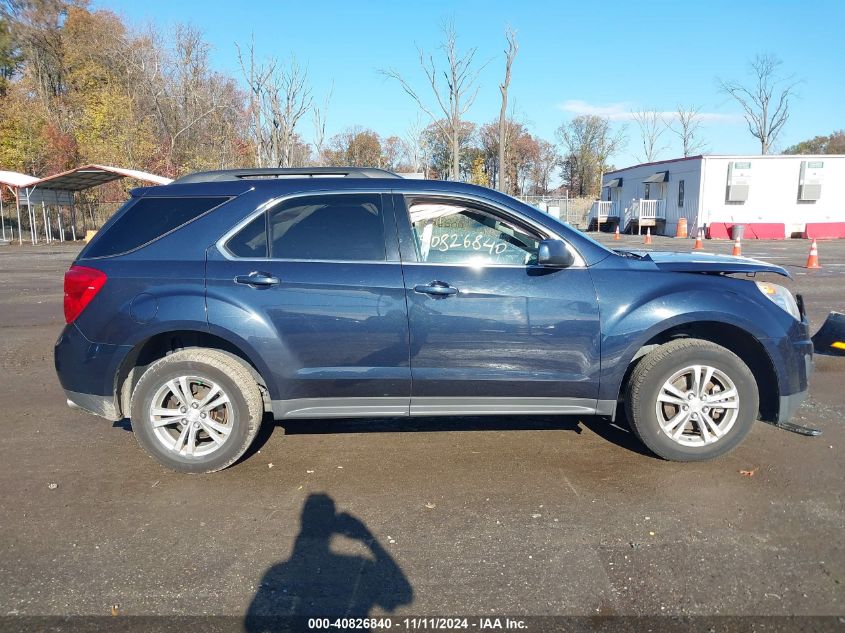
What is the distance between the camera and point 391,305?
380cm

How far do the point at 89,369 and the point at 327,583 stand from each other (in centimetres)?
223

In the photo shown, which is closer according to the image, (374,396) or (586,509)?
(586,509)

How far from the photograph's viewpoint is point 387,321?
3.80 meters

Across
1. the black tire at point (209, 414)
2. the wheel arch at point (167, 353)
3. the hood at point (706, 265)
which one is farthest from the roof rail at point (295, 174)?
the hood at point (706, 265)

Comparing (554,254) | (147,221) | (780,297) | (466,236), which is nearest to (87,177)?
(147,221)

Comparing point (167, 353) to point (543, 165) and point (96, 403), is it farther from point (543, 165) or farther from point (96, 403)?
point (543, 165)

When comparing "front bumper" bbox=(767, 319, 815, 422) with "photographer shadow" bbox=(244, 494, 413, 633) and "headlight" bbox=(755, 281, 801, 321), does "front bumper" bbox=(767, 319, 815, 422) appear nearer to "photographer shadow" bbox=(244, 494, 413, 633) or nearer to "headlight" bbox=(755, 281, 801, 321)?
"headlight" bbox=(755, 281, 801, 321)

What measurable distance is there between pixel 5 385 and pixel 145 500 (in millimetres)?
3461

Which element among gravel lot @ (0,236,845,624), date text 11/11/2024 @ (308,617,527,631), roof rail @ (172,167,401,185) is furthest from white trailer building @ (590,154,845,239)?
date text 11/11/2024 @ (308,617,527,631)

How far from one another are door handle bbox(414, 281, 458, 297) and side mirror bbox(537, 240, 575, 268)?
0.57 m

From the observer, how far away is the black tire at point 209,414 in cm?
386

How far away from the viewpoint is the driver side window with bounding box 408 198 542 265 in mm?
3963

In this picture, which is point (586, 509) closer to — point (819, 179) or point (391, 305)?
point (391, 305)

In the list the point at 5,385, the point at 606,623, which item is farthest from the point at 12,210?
the point at 606,623
